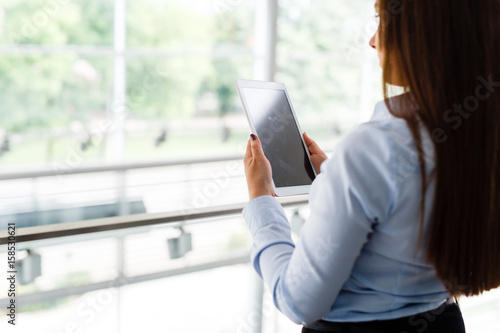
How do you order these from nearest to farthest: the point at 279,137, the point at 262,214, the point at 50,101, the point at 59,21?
the point at 262,214 < the point at 279,137 < the point at 59,21 < the point at 50,101

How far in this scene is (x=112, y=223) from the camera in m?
0.94

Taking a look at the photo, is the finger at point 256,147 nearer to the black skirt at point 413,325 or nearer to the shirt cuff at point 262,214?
the shirt cuff at point 262,214

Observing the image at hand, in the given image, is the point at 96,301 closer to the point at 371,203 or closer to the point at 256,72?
the point at 371,203

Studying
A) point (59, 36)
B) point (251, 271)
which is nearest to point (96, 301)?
point (251, 271)

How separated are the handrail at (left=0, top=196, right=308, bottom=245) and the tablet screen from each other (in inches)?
11.6

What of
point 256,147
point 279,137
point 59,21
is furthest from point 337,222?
point 59,21

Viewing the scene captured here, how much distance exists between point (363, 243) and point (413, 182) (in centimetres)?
9

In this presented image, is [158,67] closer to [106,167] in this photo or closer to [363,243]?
[106,167]

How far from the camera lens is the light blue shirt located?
19.5 inches

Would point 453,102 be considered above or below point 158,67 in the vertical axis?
below

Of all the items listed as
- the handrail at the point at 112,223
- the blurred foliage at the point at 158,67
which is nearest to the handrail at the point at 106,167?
the handrail at the point at 112,223

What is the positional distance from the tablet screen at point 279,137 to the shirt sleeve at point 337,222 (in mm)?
261

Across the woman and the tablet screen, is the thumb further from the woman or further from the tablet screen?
the woman

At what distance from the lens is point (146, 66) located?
12.9 m
